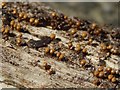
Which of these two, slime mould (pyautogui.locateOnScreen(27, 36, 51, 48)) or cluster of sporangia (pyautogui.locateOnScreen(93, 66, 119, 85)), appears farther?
slime mould (pyautogui.locateOnScreen(27, 36, 51, 48))

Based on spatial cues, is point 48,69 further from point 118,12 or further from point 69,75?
point 118,12

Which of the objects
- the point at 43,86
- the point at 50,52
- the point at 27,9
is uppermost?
the point at 27,9

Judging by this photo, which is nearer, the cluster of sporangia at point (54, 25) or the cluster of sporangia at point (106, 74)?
the cluster of sporangia at point (106, 74)

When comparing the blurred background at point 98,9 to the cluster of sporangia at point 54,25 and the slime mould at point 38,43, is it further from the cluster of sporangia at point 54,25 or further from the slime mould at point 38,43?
the slime mould at point 38,43

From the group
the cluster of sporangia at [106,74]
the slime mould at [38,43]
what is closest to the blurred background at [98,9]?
the slime mould at [38,43]

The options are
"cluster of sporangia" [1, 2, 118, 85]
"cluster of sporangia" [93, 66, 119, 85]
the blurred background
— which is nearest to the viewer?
"cluster of sporangia" [93, 66, 119, 85]

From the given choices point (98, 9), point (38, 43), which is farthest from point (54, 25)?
point (98, 9)

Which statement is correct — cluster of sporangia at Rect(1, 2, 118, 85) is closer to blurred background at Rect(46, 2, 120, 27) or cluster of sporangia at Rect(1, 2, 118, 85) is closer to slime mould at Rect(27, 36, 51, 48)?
slime mould at Rect(27, 36, 51, 48)

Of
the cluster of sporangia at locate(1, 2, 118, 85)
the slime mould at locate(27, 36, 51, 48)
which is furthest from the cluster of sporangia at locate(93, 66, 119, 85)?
the slime mould at locate(27, 36, 51, 48)

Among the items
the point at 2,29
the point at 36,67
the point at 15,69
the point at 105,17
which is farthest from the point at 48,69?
the point at 105,17

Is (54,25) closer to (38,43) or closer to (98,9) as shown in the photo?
(38,43)

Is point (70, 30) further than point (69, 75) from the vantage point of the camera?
Yes
